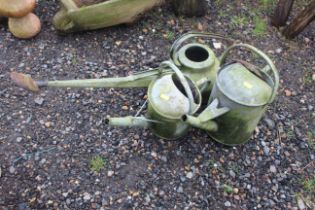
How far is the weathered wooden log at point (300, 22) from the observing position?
104 inches

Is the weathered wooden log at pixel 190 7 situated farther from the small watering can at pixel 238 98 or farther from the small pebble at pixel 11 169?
the small pebble at pixel 11 169

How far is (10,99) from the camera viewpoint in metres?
2.46

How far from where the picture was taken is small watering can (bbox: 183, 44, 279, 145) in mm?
2018

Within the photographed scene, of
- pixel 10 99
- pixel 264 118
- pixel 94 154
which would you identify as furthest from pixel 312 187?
pixel 10 99

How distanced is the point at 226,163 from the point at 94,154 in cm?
72

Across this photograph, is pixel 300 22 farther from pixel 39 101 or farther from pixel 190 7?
pixel 39 101

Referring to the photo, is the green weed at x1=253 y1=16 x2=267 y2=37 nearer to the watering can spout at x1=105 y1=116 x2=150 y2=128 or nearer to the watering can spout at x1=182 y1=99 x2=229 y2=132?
the watering can spout at x1=182 y1=99 x2=229 y2=132

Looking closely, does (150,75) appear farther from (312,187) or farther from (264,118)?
(312,187)

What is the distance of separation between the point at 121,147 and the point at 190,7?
1.13 m

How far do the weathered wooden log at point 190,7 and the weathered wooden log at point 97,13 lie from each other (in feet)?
0.56

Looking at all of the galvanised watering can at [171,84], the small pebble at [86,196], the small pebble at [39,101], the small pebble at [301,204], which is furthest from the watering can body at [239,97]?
the small pebble at [39,101]

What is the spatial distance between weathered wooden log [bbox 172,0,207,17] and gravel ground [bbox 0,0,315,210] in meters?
0.26

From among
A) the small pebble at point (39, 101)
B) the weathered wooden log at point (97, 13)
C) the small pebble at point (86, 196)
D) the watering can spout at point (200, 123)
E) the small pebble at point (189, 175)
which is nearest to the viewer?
the watering can spout at point (200, 123)

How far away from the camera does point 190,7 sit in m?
2.83
